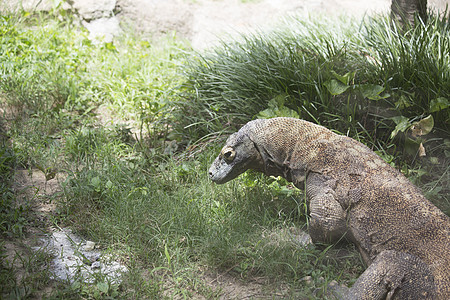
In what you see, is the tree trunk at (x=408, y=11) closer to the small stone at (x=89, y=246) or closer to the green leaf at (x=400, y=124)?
the green leaf at (x=400, y=124)

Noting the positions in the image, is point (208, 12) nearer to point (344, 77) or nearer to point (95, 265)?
point (344, 77)

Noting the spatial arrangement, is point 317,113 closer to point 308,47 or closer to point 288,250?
point 308,47

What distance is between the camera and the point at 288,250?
10.7 feet

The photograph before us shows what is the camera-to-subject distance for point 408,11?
4941mm

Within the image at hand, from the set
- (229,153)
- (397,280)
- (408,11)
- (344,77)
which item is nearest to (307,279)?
(397,280)

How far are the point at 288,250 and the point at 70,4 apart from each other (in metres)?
5.49

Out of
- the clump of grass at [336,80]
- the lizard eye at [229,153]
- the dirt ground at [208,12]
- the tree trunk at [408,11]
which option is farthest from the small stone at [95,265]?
the dirt ground at [208,12]

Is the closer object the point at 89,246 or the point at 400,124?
the point at 89,246

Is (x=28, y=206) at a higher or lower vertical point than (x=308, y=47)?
lower

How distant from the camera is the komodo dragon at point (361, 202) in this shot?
102 inches

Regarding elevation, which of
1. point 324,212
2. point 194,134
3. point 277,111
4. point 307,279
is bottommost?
point 307,279

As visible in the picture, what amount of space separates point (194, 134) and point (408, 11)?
269 cm

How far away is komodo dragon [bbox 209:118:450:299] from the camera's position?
259 centimetres

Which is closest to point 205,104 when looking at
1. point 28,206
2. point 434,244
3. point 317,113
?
point 317,113
